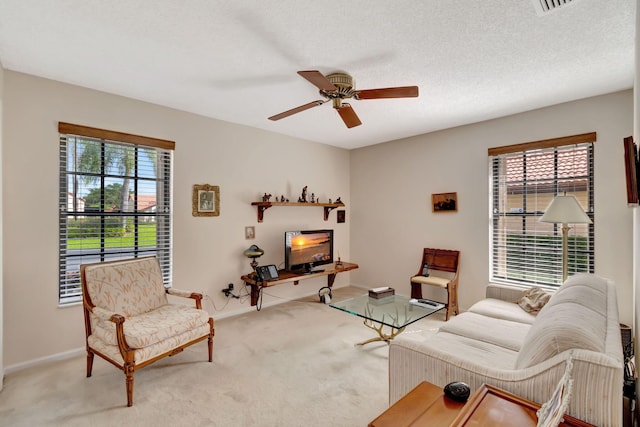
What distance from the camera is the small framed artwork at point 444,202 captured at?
14.1ft

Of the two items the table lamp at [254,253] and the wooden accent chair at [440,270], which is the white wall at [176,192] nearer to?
the table lamp at [254,253]

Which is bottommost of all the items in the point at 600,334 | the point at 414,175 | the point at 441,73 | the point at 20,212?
the point at 600,334

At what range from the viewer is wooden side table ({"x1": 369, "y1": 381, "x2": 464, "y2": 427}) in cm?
108

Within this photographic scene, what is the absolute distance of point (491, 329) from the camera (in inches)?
96.6

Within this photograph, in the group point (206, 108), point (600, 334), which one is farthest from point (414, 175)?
point (600, 334)

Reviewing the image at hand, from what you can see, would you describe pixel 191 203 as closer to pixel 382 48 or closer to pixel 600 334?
pixel 382 48

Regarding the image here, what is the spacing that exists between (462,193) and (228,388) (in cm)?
358

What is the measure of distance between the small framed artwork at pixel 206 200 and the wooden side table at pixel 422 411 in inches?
127

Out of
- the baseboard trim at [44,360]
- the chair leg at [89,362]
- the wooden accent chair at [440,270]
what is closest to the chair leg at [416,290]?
the wooden accent chair at [440,270]

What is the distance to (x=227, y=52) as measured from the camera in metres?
2.33

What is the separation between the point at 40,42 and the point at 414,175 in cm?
431

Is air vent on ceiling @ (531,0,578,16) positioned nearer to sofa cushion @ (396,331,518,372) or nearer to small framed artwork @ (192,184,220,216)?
sofa cushion @ (396,331,518,372)

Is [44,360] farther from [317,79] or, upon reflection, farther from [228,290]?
[317,79]

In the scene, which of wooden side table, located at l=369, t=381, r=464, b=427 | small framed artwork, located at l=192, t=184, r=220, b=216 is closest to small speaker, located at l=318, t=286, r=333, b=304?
small framed artwork, located at l=192, t=184, r=220, b=216
